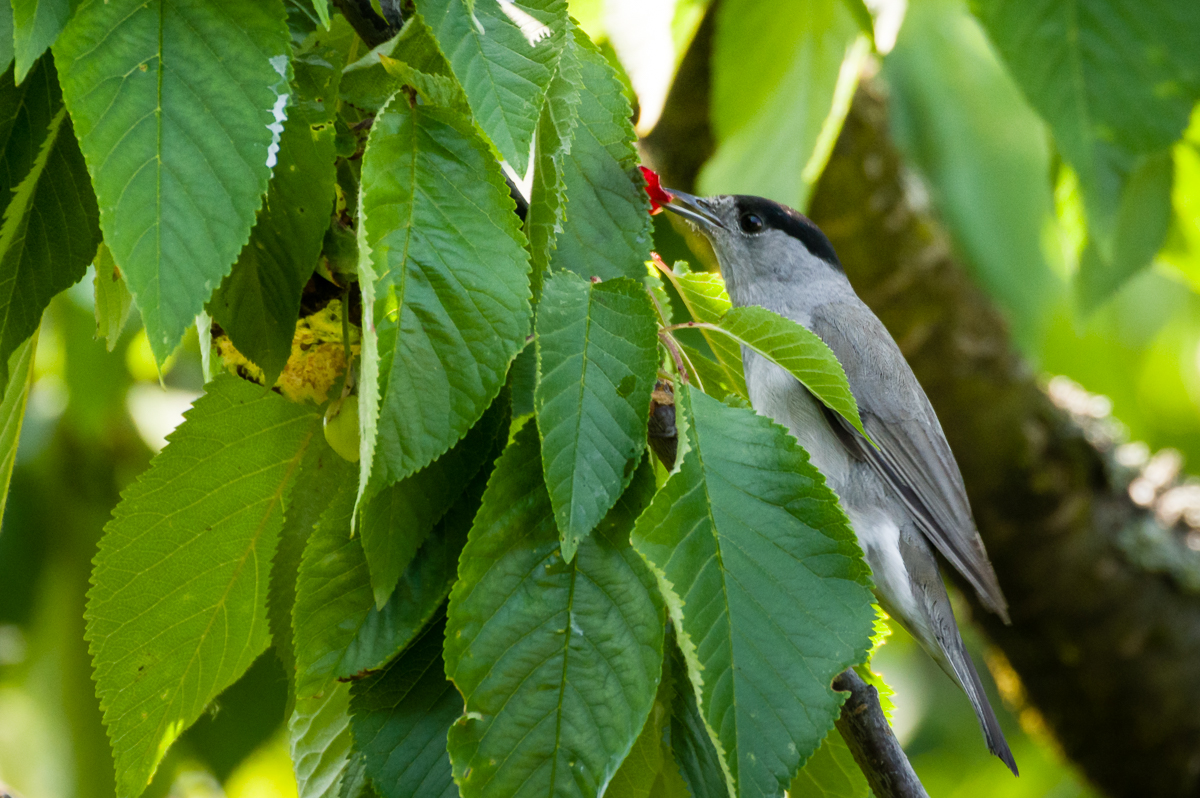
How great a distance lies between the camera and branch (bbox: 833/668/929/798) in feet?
3.98

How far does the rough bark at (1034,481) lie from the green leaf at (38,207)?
3696mm

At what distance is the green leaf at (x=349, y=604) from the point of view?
1111 millimetres

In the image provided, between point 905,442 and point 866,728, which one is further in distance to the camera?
point 905,442

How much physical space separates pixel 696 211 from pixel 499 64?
2.15 metres

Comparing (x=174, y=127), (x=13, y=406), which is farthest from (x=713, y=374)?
(x=13, y=406)

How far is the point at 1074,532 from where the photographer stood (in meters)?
4.75

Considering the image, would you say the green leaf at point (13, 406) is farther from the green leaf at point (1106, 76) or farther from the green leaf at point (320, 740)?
the green leaf at point (1106, 76)

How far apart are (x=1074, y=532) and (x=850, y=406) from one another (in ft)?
13.2

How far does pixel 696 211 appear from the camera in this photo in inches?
124

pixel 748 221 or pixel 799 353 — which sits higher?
pixel 799 353

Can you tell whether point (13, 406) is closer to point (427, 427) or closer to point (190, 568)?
point (190, 568)

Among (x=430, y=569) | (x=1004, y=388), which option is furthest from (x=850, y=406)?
(x=1004, y=388)

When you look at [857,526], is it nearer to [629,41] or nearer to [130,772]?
[629,41]

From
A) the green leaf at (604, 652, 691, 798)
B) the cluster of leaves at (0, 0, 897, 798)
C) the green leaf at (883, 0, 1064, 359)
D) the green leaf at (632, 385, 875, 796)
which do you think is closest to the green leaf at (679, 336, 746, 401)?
the cluster of leaves at (0, 0, 897, 798)
